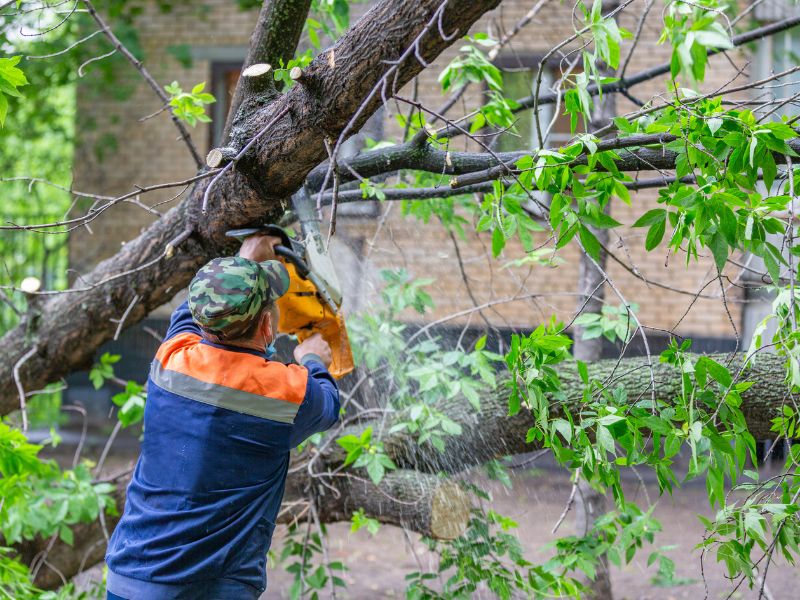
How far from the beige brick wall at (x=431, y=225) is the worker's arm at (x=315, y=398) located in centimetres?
189

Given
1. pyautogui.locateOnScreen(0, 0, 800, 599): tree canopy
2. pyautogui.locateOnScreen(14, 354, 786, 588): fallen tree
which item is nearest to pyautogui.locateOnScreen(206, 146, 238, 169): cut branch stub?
pyautogui.locateOnScreen(0, 0, 800, 599): tree canopy

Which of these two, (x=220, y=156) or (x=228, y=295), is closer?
(x=228, y=295)

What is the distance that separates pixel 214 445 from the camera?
252 cm

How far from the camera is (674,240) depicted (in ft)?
7.60

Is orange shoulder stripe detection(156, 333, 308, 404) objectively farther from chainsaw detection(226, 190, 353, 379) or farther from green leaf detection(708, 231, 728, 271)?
green leaf detection(708, 231, 728, 271)

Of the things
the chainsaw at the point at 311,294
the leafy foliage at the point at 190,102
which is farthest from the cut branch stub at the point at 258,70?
the chainsaw at the point at 311,294

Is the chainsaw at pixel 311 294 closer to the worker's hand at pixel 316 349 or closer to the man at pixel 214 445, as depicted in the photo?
the worker's hand at pixel 316 349

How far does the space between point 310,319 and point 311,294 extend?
10 cm

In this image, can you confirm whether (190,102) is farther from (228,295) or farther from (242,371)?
(242,371)

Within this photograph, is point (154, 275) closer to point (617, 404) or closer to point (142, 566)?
point (142, 566)

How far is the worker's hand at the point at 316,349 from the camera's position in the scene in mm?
2889

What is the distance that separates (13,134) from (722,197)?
10.5 meters

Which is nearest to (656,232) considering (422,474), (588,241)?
(588,241)

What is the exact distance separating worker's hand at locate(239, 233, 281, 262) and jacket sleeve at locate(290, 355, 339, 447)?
47 centimetres
